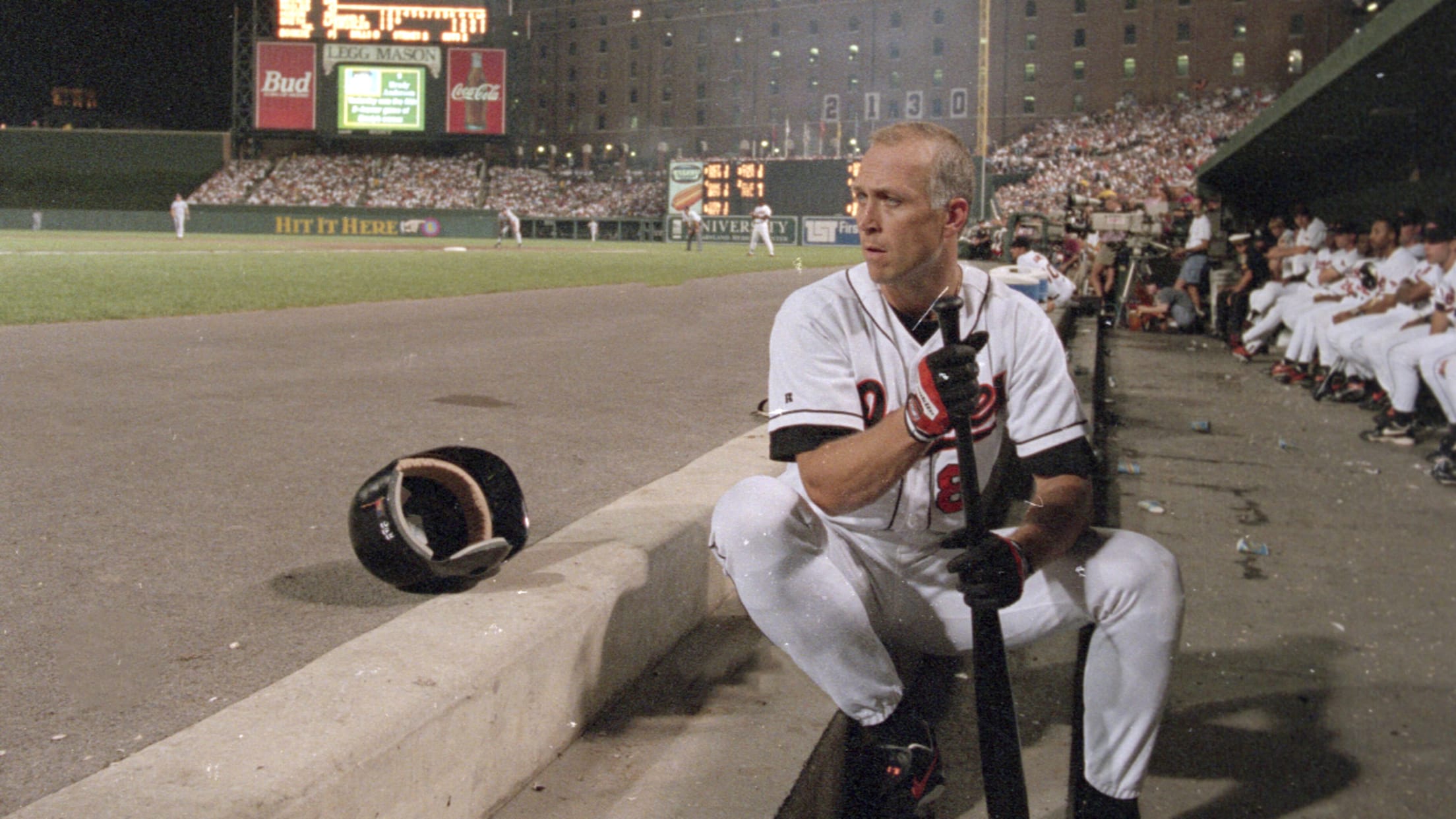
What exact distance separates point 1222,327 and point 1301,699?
14379 millimetres

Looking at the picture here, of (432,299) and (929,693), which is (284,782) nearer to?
(929,693)

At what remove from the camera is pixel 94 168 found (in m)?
60.5

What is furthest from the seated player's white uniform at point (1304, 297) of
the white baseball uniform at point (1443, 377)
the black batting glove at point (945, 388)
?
the black batting glove at point (945, 388)

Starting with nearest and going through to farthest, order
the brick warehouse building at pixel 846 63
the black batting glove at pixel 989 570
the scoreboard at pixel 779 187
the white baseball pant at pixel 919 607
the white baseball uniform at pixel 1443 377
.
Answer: the black batting glove at pixel 989 570, the white baseball pant at pixel 919 607, the white baseball uniform at pixel 1443 377, the scoreboard at pixel 779 187, the brick warehouse building at pixel 846 63

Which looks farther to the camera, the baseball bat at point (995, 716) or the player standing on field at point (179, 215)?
the player standing on field at point (179, 215)

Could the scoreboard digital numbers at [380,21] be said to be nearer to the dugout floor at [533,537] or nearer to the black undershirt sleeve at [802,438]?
the dugout floor at [533,537]

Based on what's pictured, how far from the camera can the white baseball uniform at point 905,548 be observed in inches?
97.8

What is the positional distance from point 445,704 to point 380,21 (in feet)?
232

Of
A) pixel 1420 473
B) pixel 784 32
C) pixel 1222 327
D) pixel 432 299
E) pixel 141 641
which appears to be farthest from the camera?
pixel 784 32

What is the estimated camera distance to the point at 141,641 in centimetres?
264

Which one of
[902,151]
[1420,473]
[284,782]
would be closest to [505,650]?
[284,782]

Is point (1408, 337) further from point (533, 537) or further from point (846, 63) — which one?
point (846, 63)

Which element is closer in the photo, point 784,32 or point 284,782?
point 284,782

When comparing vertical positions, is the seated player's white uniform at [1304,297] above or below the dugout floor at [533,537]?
above
